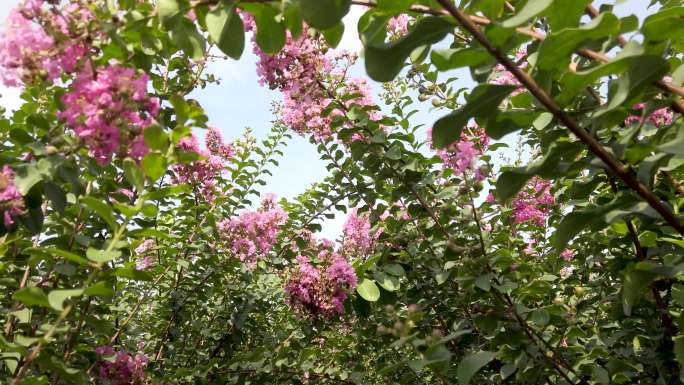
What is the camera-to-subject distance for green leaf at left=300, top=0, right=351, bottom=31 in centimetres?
93

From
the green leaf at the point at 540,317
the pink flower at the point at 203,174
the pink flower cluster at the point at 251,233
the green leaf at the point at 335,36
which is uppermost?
the pink flower at the point at 203,174

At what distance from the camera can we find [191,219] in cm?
309

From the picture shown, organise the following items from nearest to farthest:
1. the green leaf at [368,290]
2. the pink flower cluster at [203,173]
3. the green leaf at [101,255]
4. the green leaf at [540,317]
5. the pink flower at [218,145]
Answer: the green leaf at [101,255] → the green leaf at [540,317] → the green leaf at [368,290] → the pink flower cluster at [203,173] → the pink flower at [218,145]

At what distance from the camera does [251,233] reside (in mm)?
3439

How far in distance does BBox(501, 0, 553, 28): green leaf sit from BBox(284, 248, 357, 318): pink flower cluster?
5.89 ft

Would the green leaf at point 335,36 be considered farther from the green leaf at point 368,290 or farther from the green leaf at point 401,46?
the green leaf at point 368,290

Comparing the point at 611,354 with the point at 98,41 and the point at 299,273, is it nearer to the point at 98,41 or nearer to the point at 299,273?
the point at 299,273

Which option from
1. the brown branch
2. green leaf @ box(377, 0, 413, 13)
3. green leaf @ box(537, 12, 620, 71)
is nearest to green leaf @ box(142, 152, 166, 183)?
green leaf @ box(377, 0, 413, 13)

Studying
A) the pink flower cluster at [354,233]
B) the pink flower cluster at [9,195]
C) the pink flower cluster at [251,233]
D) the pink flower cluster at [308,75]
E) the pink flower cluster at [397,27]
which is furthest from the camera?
the pink flower cluster at [354,233]

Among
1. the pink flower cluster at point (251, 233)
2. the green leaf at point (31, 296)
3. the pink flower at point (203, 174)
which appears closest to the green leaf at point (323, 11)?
the green leaf at point (31, 296)

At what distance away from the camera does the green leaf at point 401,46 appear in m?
0.98

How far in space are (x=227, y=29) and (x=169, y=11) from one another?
127 mm

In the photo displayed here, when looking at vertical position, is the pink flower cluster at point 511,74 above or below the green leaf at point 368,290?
above

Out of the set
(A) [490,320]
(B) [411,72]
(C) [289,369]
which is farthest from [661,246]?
(C) [289,369]
